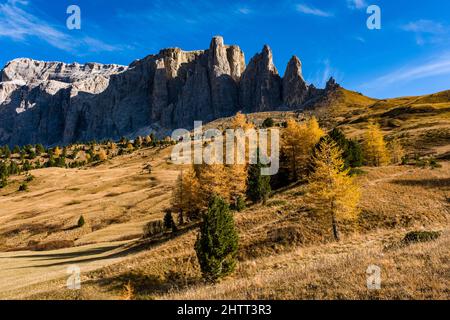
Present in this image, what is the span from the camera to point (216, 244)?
25344mm

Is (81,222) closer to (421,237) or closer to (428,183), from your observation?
(428,183)

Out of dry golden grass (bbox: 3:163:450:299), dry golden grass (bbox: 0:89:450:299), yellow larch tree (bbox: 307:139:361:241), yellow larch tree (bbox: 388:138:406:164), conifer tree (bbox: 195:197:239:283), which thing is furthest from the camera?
yellow larch tree (bbox: 388:138:406:164)

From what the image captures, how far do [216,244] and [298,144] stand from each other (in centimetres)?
3432

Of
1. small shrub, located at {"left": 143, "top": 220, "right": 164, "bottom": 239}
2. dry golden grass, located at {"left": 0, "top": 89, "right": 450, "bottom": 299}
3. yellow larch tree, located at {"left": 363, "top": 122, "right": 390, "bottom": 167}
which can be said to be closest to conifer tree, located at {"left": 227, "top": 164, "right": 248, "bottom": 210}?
dry golden grass, located at {"left": 0, "top": 89, "right": 450, "bottom": 299}

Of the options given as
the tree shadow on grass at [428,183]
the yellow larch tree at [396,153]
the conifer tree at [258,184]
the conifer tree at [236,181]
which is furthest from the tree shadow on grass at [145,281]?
the yellow larch tree at [396,153]

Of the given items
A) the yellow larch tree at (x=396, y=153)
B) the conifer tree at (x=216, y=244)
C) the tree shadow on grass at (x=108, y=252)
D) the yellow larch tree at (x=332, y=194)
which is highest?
the yellow larch tree at (x=396, y=153)

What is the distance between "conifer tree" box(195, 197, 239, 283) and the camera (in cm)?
2427

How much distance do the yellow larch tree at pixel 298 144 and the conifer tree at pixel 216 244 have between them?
102 ft

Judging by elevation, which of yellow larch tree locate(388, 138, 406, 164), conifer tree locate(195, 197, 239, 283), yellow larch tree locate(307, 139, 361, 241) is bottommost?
conifer tree locate(195, 197, 239, 283)

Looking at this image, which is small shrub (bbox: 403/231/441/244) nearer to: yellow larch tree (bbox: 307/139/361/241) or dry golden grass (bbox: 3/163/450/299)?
dry golden grass (bbox: 3/163/450/299)

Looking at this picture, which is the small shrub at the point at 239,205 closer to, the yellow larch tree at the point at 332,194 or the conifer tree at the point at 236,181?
the conifer tree at the point at 236,181

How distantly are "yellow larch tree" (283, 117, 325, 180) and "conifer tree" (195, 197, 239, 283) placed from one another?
102ft

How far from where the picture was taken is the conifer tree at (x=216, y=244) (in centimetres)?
2427

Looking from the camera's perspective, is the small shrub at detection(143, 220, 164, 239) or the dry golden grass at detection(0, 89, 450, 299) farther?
the small shrub at detection(143, 220, 164, 239)
